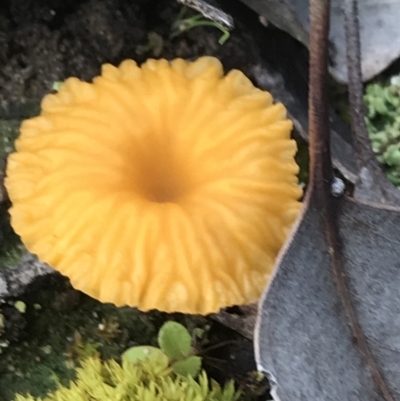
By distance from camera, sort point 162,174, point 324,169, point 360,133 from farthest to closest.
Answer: point 162,174
point 360,133
point 324,169

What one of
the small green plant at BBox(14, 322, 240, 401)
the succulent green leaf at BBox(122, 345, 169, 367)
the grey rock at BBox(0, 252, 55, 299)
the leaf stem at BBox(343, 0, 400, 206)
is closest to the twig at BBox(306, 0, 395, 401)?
the leaf stem at BBox(343, 0, 400, 206)

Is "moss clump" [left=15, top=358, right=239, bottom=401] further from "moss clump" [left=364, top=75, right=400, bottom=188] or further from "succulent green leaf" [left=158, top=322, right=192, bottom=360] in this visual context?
"moss clump" [left=364, top=75, right=400, bottom=188]

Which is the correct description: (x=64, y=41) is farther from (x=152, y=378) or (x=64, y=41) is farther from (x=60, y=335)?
(x=152, y=378)

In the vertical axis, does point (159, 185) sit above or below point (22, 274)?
above

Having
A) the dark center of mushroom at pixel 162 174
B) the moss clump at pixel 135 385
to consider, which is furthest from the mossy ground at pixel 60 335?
the dark center of mushroom at pixel 162 174

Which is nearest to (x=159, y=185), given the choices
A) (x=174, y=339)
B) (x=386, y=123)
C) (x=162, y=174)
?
(x=162, y=174)

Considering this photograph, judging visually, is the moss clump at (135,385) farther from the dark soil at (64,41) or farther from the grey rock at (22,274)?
the dark soil at (64,41)
